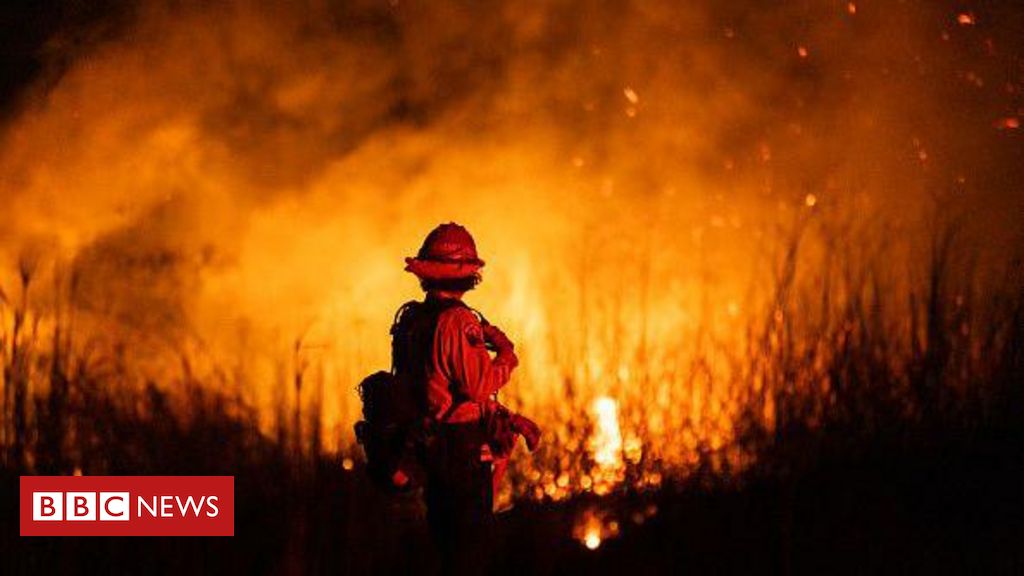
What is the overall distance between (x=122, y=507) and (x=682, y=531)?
6.93 feet

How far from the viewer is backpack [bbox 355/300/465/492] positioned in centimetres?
496

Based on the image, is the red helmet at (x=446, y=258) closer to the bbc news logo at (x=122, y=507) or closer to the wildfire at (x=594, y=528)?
the bbc news logo at (x=122, y=507)

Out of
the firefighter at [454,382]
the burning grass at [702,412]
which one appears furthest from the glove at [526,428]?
the burning grass at [702,412]

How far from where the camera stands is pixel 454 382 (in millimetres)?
4969

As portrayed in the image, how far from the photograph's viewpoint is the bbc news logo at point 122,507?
604cm

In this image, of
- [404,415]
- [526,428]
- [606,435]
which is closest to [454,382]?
[404,415]

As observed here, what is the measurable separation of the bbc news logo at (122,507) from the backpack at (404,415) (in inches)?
51.1

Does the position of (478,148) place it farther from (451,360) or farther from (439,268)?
(451,360)

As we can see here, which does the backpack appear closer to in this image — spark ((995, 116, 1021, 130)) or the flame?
the flame

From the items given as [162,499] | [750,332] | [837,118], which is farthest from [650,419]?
[837,118]

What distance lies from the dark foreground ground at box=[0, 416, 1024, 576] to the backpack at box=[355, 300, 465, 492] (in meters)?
0.77

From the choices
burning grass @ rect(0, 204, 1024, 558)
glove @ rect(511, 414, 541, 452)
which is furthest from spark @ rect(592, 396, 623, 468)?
glove @ rect(511, 414, 541, 452)

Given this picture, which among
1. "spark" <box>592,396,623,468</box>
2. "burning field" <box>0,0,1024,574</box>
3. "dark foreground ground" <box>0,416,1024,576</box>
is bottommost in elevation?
"dark foreground ground" <box>0,416,1024,576</box>

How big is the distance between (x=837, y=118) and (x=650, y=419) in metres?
3.45
